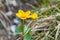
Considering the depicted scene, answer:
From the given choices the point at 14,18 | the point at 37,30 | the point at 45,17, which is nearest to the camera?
the point at 37,30

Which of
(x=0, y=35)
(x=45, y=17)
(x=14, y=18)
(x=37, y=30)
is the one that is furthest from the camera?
(x=14, y=18)

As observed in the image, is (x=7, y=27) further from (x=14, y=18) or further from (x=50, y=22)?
(x=50, y=22)

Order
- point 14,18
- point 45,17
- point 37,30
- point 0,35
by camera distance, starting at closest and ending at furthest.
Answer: point 37,30 < point 45,17 < point 0,35 < point 14,18

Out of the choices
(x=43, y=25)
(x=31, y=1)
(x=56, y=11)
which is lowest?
(x=43, y=25)

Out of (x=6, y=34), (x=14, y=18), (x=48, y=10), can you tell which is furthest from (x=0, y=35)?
(x=48, y=10)

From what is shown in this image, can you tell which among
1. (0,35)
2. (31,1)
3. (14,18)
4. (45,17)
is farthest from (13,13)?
(45,17)

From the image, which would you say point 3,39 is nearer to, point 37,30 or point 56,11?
point 37,30

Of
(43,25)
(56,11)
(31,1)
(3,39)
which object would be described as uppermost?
(31,1)

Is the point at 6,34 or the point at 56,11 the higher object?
the point at 56,11

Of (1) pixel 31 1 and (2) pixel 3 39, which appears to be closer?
(2) pixel 3 39
